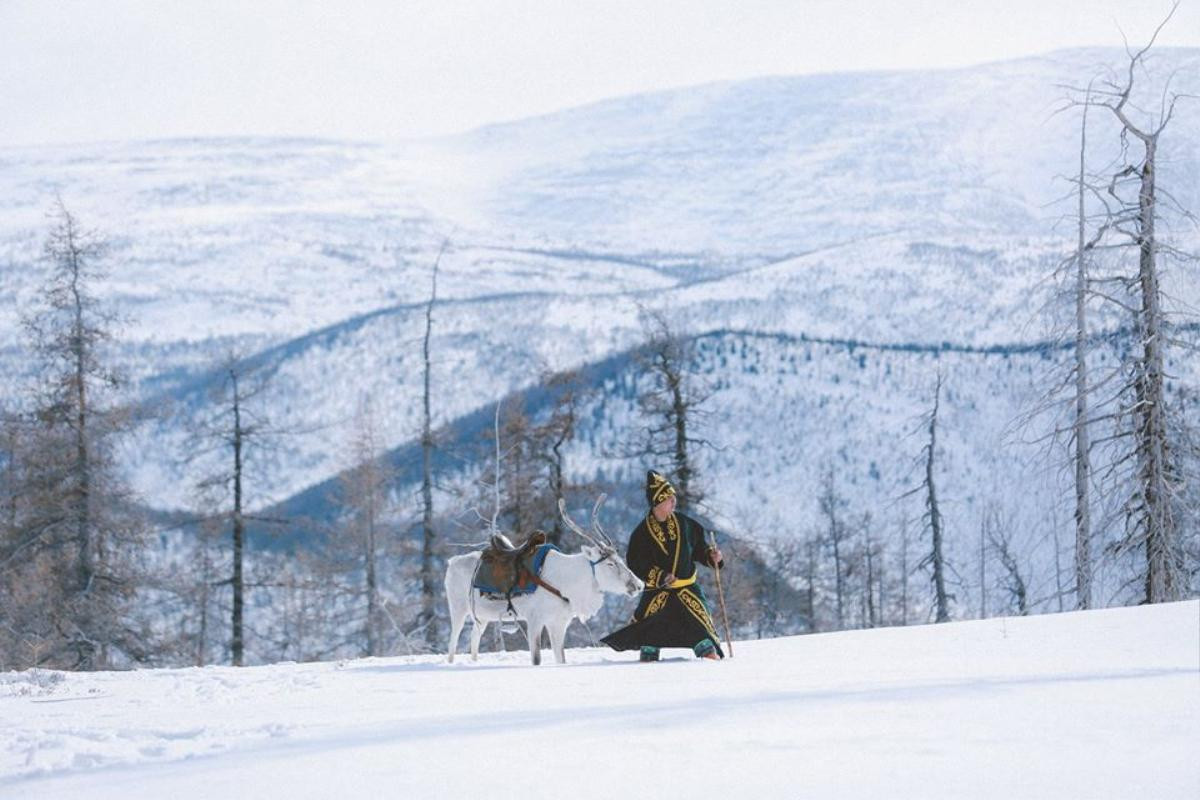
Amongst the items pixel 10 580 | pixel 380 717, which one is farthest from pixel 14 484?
pixel 380 717

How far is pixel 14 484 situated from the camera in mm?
30938

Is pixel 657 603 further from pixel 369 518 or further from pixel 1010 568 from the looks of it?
pixel 369 518

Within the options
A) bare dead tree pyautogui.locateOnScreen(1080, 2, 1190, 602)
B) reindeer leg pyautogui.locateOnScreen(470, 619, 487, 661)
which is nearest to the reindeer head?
reindeer leg pyautogui.locateOnScreen(470, 619, 487, 661)

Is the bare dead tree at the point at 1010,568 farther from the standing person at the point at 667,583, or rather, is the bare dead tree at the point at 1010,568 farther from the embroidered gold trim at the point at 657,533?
the embroidered gold trim at the point at 657,533

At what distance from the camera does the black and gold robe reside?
13.4 meters

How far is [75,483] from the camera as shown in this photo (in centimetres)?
2833

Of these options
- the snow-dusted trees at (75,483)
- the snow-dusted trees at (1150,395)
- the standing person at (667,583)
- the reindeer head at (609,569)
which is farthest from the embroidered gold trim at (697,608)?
the snow-dusted trees at (75,483)

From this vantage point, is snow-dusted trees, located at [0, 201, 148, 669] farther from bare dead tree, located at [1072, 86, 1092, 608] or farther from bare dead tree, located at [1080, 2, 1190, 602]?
bare dead tree, located at [1080, 2, 1190, 602]

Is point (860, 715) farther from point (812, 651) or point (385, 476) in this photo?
point (385, 476)

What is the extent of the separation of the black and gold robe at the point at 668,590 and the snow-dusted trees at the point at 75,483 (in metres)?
17.3

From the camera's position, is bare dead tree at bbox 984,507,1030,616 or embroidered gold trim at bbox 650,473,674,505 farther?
bare dead tree at bbox 984,507,1030,616

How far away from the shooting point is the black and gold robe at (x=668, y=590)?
1342 centimetres

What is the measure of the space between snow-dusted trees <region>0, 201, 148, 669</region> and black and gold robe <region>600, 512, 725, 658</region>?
56.6 ft

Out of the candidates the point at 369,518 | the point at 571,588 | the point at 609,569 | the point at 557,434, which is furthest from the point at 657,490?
the point at 369,518
